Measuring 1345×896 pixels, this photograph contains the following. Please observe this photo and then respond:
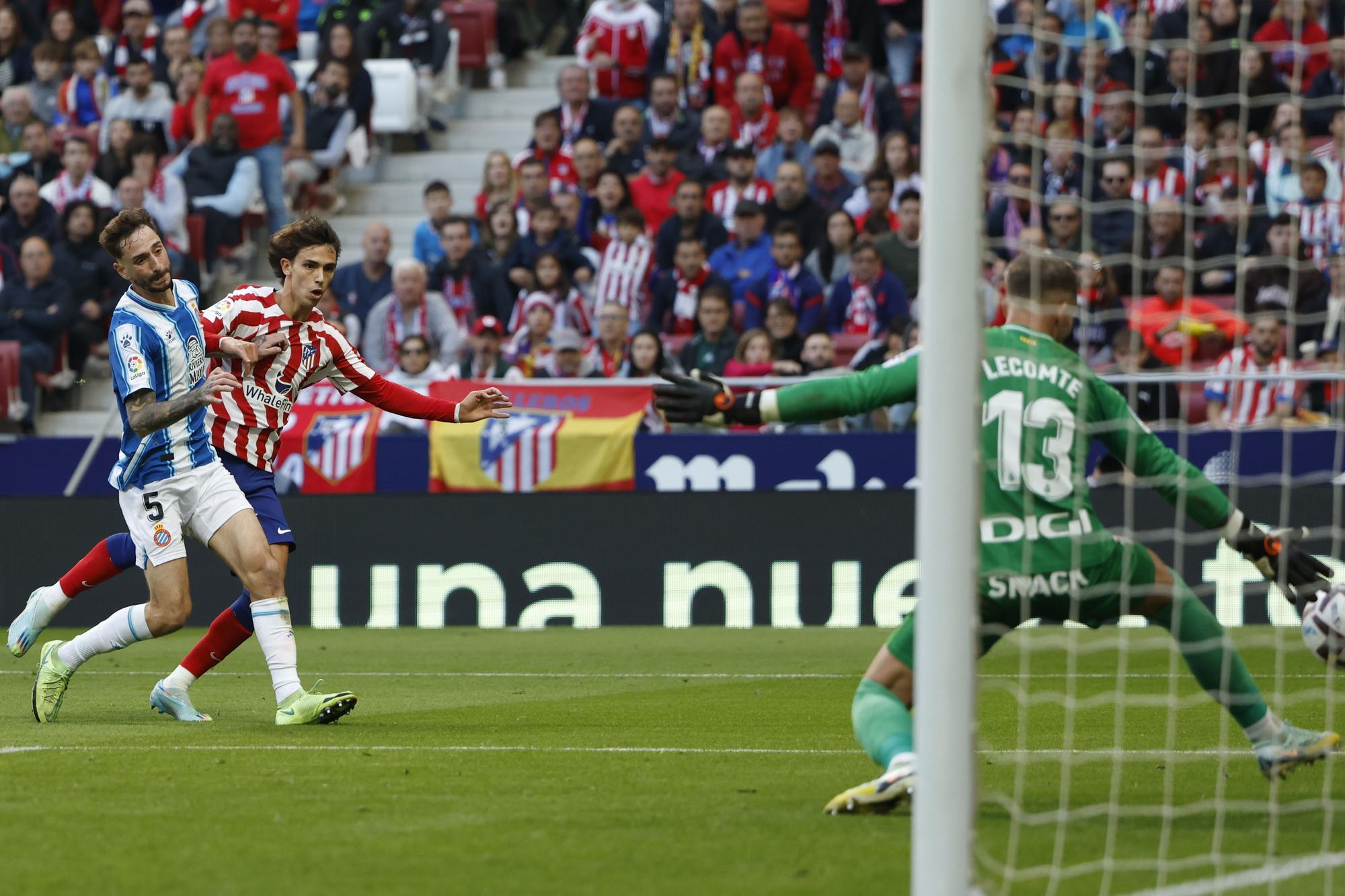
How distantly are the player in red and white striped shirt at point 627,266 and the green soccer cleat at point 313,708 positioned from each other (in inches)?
331

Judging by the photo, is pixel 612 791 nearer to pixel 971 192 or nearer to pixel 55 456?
pixel 971 192

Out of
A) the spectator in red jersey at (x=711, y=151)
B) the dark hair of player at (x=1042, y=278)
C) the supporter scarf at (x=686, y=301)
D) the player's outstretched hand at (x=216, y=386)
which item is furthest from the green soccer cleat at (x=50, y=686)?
the spectator in red jersey at (x=711, y=151)

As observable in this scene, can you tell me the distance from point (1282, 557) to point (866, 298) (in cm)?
906

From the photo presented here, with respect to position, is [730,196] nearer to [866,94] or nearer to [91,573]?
[866,94]

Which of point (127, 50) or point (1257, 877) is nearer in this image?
point (1257, 877)

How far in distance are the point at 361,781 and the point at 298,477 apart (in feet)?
26.6

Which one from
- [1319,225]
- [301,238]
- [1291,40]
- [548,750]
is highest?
[1291,40]

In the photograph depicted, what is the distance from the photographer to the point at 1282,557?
5.54m

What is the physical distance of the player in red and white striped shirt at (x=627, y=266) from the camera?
50.9 feet

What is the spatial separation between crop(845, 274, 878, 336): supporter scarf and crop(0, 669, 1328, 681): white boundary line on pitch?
4.96 m

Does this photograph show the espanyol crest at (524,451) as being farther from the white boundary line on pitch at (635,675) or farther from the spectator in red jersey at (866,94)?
the spectator in red jersey at (866,94)

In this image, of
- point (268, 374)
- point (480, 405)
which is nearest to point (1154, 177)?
point (480, 405)

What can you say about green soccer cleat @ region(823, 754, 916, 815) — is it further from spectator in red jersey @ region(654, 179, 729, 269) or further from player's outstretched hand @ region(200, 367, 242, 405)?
spectator in red jersey @ region(654, 179, 729, 269)

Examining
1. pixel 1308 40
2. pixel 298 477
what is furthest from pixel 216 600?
pixel 1308 40
